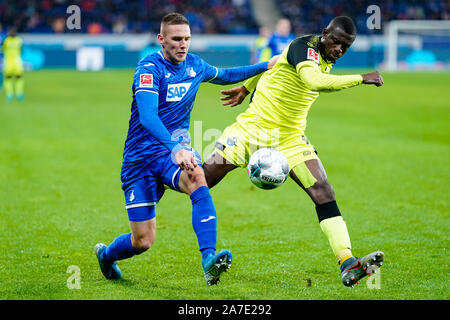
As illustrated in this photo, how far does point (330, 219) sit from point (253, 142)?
3.52 ft

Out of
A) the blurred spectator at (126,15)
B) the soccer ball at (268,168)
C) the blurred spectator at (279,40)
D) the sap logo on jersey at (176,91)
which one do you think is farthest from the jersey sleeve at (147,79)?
the blurred spectator at (126,15)

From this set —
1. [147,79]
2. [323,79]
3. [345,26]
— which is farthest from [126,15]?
[323,79]

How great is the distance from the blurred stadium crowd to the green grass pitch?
69.8 ft

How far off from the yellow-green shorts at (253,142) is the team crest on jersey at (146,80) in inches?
47.2

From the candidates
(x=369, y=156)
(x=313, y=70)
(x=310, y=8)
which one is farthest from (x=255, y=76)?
(x=310, y=8)

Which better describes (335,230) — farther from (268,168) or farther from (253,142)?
(253,142)

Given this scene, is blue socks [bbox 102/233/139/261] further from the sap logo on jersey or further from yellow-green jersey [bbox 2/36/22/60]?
yellow-green jersey [bbox 2/36/22/60]

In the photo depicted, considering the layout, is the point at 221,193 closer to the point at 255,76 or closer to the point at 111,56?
the point at 255,76

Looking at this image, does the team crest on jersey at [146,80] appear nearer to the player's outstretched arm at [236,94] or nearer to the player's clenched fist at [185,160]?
the player's clenched fist at [185,160]

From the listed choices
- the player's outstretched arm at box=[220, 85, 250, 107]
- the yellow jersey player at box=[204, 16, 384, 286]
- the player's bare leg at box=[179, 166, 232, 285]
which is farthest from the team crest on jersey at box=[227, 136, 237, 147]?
the player's bare leg at box=[179, 166, 232, 285]

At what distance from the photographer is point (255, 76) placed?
632 centimetres

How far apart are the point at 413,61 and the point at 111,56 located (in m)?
15.9

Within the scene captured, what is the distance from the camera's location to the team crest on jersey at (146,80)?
5035 millimetres

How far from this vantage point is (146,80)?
5.04 m
